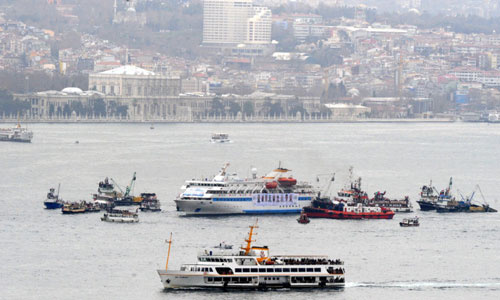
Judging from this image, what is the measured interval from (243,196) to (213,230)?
4142 millimetres

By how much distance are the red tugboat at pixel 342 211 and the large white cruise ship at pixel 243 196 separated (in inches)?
37.8

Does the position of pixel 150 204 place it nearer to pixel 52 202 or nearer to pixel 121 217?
pixel 52 202

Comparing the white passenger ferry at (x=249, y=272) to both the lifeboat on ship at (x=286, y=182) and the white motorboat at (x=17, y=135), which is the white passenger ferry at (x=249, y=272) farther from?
the white motorboat at (x=17, y=135)

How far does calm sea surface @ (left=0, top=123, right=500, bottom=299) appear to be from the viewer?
32.2 metres

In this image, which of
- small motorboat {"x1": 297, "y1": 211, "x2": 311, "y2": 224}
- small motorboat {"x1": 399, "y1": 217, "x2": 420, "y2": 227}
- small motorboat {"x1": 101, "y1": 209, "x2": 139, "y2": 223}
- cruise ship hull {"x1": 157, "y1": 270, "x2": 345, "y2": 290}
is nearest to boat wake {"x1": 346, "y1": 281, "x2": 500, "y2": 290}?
cruise ship hull {"x1": 157, "y1": 270, "x2": 345, "y2": 290}

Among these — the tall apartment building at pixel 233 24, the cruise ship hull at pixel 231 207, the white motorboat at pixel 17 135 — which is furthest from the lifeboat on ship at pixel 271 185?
the tall apartment building at pixel 233 24

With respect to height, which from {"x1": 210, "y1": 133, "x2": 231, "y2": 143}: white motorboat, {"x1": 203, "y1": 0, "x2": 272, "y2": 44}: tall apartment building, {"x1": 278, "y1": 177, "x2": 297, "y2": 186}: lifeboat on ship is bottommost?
{"x1": 210, "y1": 133, "x2": 231, "y2": 143}: white motorboat

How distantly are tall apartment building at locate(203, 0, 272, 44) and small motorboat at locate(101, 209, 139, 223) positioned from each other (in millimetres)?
118758

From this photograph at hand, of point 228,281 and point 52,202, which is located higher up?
point 228,281

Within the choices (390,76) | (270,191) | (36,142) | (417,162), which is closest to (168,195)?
(270,191)

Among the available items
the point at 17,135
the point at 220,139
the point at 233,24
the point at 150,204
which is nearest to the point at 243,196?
the point at 150,204

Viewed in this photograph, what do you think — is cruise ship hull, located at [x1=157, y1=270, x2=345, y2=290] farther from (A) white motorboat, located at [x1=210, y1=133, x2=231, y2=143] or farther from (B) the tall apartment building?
(B) the tall apartment building

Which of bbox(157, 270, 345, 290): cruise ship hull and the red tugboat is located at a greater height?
bbox(157, 270, 345, 290): cruise ship hull

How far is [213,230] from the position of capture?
129 feet
